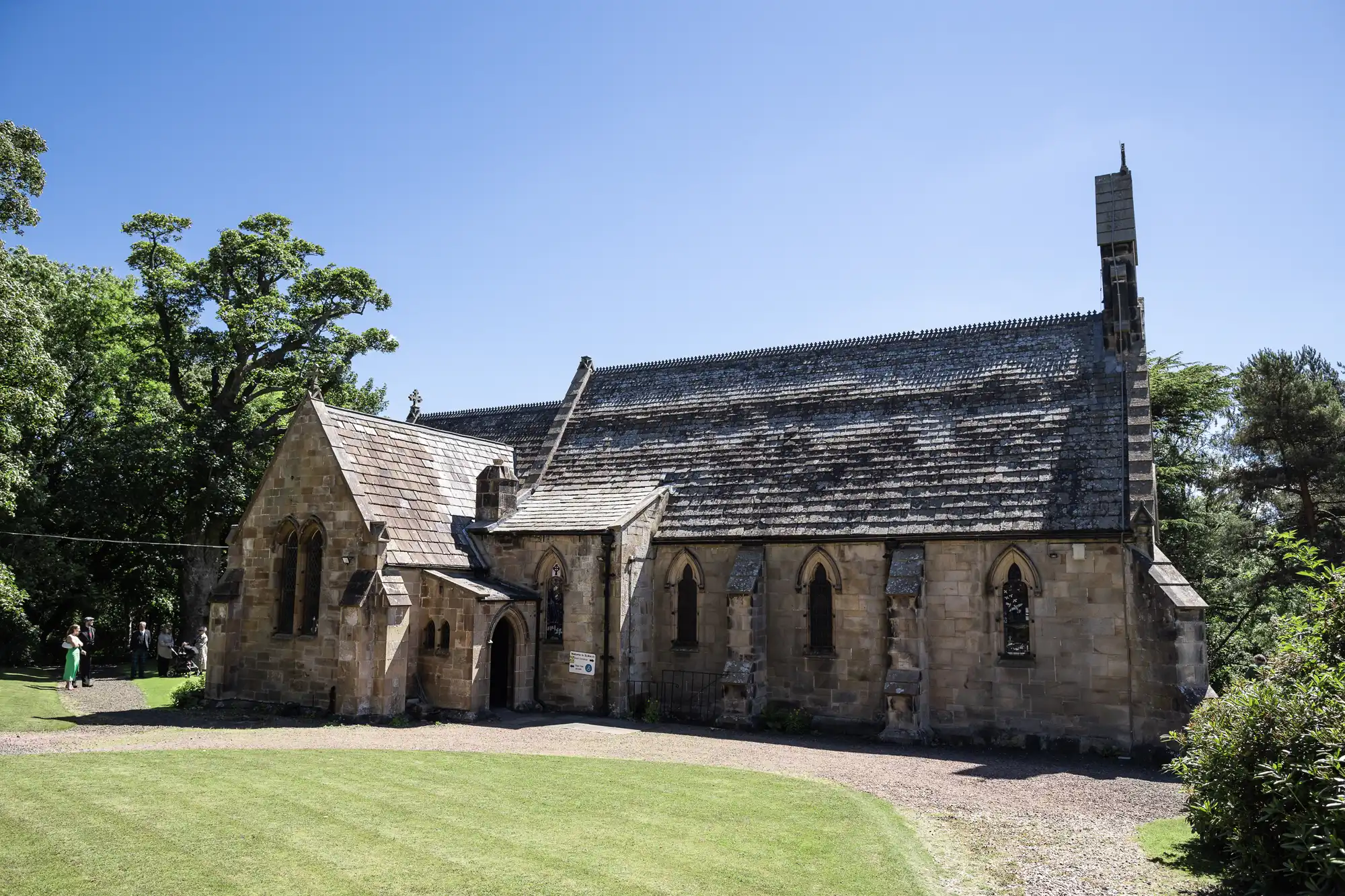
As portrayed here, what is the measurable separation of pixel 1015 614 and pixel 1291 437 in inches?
763

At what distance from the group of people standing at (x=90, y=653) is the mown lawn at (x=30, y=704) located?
74 centimetres

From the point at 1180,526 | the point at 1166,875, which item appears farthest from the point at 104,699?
the point at 1180,526

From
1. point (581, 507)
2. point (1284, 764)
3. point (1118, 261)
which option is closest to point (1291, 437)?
point (1118, 261)

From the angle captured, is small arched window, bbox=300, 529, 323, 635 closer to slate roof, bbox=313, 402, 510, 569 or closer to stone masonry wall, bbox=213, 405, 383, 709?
stone masonry wall, bbox=213, 405, 383, 709

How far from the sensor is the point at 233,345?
33.5 meters

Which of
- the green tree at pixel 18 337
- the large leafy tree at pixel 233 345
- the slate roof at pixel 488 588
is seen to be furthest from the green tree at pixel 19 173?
the slate roof at pixel 488 588

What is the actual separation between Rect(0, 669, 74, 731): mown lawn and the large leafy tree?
5.81m

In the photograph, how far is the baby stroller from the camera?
107 feet

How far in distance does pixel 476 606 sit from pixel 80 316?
22.2 metres

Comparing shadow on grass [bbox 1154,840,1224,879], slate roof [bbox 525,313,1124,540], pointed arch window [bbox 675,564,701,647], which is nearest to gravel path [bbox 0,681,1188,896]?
shadow on grass [bbox 1154,840,1224,879]

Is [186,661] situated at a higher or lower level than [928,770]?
higher

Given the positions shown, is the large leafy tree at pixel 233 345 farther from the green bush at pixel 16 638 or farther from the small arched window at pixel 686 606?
the small arched window at pixel 686 606

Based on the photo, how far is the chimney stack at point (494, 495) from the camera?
25781 millimetres

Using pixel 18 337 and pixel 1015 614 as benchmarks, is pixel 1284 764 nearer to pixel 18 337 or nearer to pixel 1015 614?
pixel 1015 614
